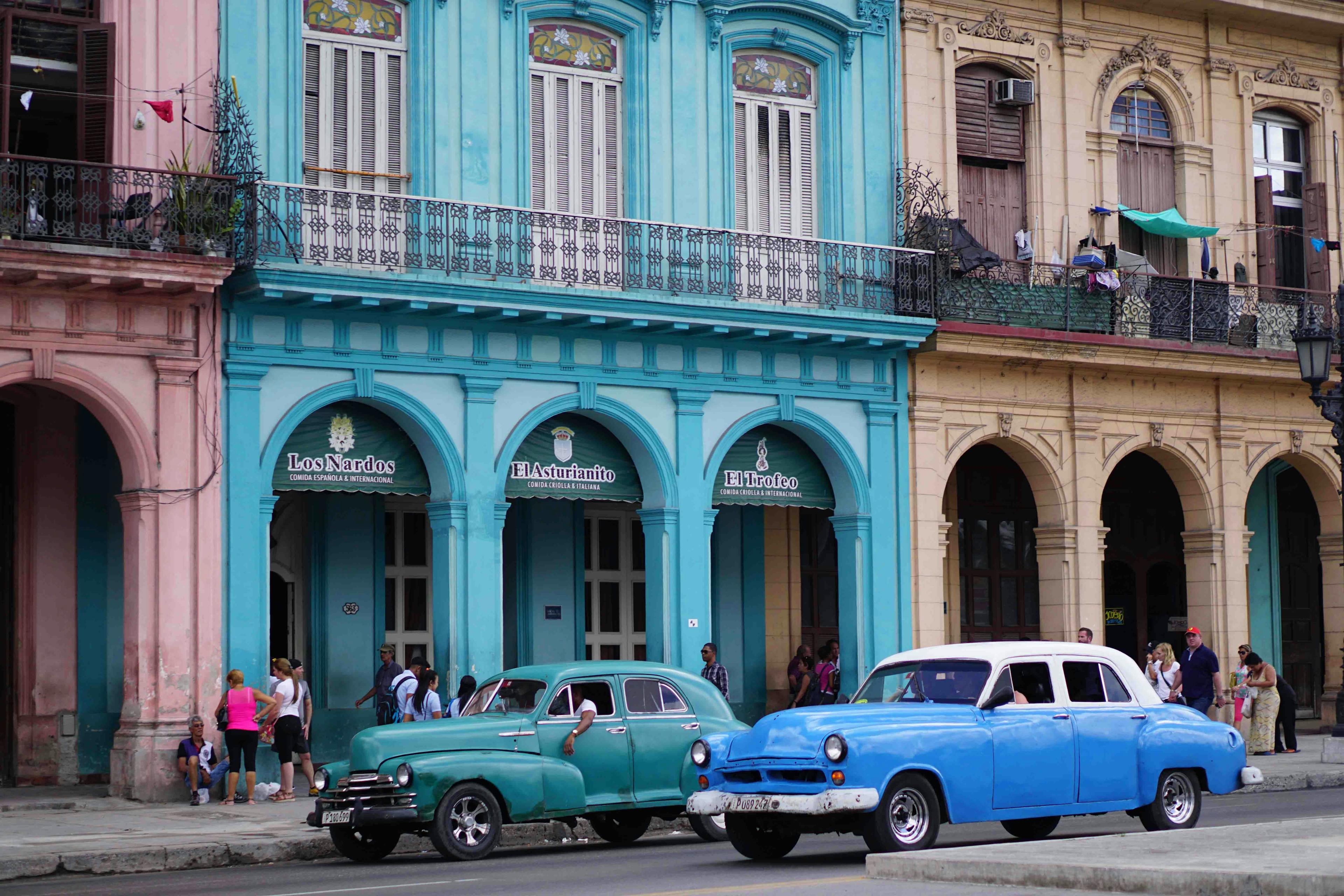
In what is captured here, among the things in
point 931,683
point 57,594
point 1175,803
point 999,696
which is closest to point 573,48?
point 57,594

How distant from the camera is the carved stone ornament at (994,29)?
84.8 ft

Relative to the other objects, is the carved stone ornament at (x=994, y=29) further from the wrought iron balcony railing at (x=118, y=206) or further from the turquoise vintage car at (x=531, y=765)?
the turquoise vintage car at (x=531, y=765)

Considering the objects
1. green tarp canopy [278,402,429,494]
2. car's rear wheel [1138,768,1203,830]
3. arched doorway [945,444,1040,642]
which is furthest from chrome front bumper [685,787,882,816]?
arched doorway [945,444,1040,642]

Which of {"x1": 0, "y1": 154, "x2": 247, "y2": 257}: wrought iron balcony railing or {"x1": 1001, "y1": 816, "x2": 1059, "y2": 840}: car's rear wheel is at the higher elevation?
{"x1": 0, "y1": 154, "x2": 247, "y2": 257}: wrought iron balcony railing

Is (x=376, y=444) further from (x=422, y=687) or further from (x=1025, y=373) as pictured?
(x=1025, y=373)

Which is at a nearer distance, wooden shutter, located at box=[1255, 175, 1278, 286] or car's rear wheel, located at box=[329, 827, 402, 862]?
car's rear wheel, located at box=[329, 827, 402, 862]

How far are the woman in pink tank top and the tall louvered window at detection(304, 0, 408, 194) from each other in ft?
18.4

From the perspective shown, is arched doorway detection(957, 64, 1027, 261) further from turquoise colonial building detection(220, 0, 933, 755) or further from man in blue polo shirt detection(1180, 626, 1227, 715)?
man in blue polo shirt detection(1180, 626, 1227, 715)

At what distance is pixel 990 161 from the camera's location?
26.2 meters

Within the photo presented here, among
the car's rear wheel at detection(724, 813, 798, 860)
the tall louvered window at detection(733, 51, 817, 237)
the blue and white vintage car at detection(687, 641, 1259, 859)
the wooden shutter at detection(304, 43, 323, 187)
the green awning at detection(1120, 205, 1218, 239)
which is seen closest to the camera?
the blue and white vintage car at detection(687, 641, 1259, 859)

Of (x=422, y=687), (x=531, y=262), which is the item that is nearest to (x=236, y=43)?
(x=531, y=262)

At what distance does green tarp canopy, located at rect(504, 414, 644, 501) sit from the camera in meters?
22.3

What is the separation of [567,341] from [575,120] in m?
2.70

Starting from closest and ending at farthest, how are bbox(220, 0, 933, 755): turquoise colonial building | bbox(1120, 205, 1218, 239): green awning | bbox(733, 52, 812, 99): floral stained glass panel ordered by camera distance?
1. bbox(220, 0, 933, 755): turquoise colonial building
2. bbox(733, 52, 812, 99): floral stained glass panel
3. bbox(1120, 205, 1218, 239): green awning
